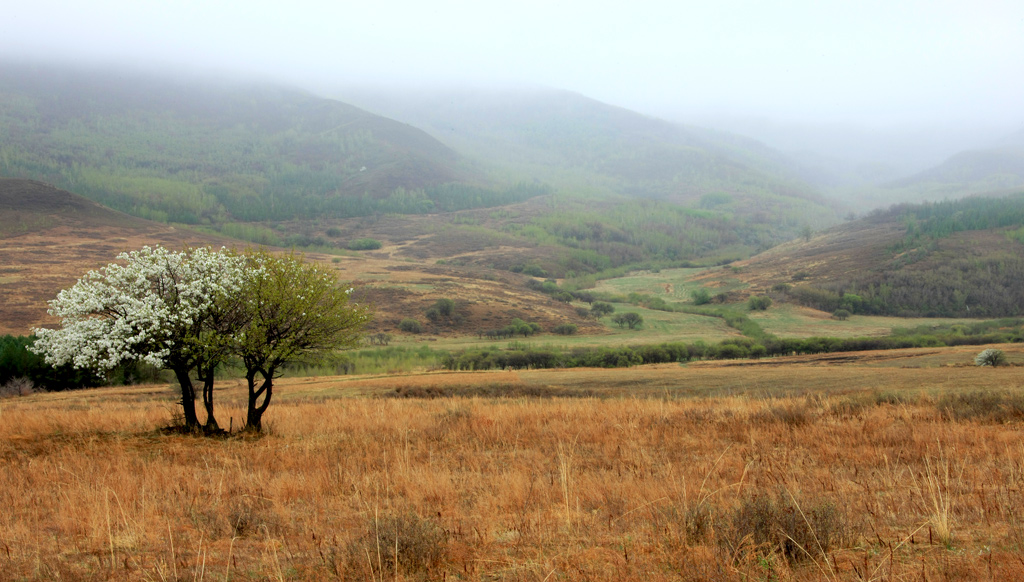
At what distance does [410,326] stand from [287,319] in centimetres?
6112

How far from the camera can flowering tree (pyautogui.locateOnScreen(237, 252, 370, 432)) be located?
15062mm

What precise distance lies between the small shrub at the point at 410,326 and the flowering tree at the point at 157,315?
59.9 meters

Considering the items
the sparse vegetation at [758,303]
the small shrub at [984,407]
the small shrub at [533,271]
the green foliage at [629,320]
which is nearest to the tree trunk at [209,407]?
the small shrub at [984,407]

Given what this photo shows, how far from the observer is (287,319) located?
1554 cm

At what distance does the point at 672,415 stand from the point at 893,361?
89.1ft

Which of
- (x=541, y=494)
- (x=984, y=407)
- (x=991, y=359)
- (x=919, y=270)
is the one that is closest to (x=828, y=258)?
(x=919, y=270)

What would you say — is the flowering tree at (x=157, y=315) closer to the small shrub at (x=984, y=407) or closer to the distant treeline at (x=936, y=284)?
the small shrub at (x=984, y=407)

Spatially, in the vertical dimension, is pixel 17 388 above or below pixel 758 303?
above

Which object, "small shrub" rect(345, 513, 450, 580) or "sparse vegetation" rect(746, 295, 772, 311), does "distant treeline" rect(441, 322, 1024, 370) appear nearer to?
"sparse vegetation" rect(746, 295, 772, 311)

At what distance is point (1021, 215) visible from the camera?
110 metres

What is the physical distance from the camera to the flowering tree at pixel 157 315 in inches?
543

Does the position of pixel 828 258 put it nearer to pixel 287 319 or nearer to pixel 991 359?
pixel 991 359

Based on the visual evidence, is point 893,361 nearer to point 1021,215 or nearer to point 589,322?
point 589,322

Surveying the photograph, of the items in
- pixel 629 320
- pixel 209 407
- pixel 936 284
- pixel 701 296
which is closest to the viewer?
pixel 209 407
